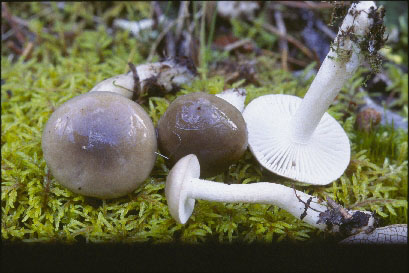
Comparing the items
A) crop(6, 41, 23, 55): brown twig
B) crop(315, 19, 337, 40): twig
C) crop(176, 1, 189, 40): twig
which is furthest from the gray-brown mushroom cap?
crop(315, 19, 337, 40): twig

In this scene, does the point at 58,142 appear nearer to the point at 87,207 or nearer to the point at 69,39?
the point at 87,207

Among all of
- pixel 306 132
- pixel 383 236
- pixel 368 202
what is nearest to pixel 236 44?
pixel 306 132

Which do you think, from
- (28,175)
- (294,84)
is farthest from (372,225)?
(28,175)

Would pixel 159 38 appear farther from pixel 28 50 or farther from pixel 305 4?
pixel 305 4

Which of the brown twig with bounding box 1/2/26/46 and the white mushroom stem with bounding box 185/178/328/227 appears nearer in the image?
the white mushroom stem with bounding box 185/178/328/227

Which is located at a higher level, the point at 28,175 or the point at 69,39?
the point at 69,39

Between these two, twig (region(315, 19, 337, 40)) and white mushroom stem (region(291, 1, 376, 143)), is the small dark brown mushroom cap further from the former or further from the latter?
twig (region(315, 19, 337, 40))
